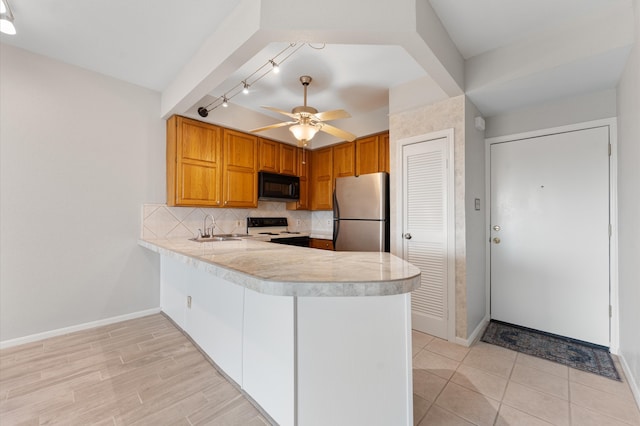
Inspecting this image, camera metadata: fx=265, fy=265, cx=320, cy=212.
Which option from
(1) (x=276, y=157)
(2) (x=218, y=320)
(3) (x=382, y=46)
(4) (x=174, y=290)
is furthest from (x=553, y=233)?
(4) (x=174, y=290)

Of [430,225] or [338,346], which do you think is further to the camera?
[430,225]

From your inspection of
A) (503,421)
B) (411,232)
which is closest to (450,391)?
(503,421)

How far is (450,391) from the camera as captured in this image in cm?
177

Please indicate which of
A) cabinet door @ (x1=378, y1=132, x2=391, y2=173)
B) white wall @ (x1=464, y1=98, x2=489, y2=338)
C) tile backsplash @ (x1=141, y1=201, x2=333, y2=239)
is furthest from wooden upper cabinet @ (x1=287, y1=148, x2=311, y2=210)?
white wall @ (x1=464, y1=98, x2=489, y2=338)

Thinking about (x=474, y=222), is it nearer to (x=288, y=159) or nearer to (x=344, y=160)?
(x=344, y=160)

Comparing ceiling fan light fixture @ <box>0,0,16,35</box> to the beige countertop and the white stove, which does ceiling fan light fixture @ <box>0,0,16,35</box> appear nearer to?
the beige countertop

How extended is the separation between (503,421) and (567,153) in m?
2.40

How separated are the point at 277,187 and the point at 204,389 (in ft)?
9.00

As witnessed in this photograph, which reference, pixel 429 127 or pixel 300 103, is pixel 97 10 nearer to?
pixel 300 103

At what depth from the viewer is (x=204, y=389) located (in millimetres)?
1778

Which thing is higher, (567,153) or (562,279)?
(567,153)

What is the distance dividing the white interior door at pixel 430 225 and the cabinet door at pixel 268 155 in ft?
→ 6.54

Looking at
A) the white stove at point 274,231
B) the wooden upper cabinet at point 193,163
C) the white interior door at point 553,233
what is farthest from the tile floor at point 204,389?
the white stove at point 274,231

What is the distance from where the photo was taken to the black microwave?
3.82m
